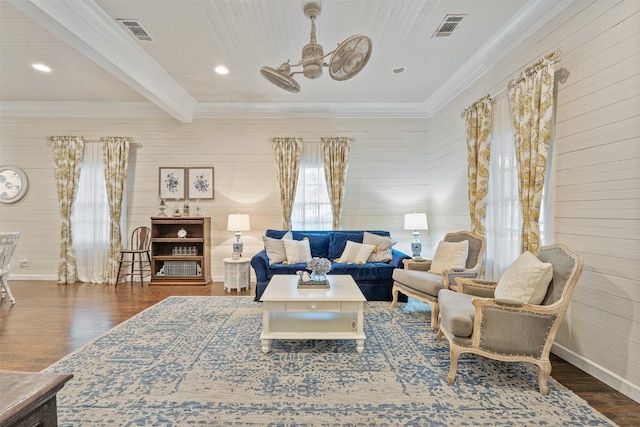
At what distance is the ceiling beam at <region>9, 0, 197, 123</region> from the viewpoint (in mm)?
2570

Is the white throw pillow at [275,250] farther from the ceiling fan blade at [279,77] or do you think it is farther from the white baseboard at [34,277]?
the white baseboard at [34,277]

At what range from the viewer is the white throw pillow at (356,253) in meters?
4.35

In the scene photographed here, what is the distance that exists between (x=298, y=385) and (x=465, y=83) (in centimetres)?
429

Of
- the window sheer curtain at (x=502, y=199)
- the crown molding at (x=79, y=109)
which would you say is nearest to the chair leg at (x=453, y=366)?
the window sheer curtain at (x=502, y=199)

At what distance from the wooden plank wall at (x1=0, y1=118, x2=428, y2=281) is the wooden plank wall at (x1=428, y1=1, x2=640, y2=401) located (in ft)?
9.32

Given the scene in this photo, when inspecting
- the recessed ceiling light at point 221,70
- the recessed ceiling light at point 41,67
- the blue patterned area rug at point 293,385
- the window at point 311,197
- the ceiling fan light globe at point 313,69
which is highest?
the recessed ceiling light at point 41,67

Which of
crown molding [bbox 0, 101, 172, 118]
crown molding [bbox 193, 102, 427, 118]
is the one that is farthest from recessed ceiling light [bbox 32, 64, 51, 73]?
crown molding [bbox 193, 102, 427, 118]

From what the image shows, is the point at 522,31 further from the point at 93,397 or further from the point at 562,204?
the point at 93,397

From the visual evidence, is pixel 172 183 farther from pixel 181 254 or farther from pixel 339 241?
pixel 339 241

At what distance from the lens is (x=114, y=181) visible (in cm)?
536

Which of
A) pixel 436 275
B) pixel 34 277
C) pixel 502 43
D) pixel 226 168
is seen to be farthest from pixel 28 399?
pixel 34 277

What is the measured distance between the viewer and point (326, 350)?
8.93 ft

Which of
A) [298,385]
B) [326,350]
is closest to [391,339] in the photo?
[326,350]

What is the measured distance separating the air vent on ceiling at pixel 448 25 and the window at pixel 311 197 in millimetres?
2667
